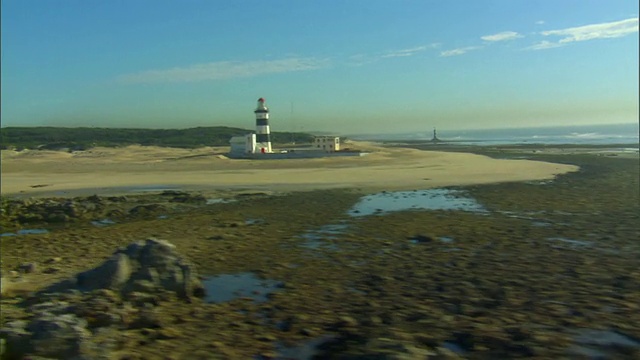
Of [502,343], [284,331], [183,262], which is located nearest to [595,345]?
[502,343]

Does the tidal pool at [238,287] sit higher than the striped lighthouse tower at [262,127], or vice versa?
the striped lighthouse tower at [262,127]

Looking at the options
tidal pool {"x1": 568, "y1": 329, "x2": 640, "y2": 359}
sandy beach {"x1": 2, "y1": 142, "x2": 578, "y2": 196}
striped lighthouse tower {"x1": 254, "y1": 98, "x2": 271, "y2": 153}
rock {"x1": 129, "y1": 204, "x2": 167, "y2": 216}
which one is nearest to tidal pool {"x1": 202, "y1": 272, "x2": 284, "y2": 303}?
tidal pool {"x1": 568, "y1": 329, "x2": 640, "y2": 359}

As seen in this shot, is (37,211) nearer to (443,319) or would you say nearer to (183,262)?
(183,262)

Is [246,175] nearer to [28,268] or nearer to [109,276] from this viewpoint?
[28,268]

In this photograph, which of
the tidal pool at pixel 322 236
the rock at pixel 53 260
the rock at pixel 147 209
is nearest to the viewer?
the rock at pixel 53 260

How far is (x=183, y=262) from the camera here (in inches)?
333

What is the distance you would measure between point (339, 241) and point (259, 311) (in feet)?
16.4

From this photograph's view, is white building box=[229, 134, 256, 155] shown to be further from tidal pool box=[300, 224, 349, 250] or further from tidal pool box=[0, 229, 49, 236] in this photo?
tidal pool box=[300, 224, 349, 250]

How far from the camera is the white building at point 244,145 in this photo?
5044 cm

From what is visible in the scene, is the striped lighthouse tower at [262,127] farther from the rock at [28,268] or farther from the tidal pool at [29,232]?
the rock at [28,268]

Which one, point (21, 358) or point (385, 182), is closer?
point (21, 358)

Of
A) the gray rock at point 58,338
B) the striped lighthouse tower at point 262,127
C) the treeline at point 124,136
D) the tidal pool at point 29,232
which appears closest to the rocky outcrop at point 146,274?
the gray rock at point 58,338

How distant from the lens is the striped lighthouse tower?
2074 inches

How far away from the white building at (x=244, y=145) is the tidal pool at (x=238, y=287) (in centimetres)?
4096
